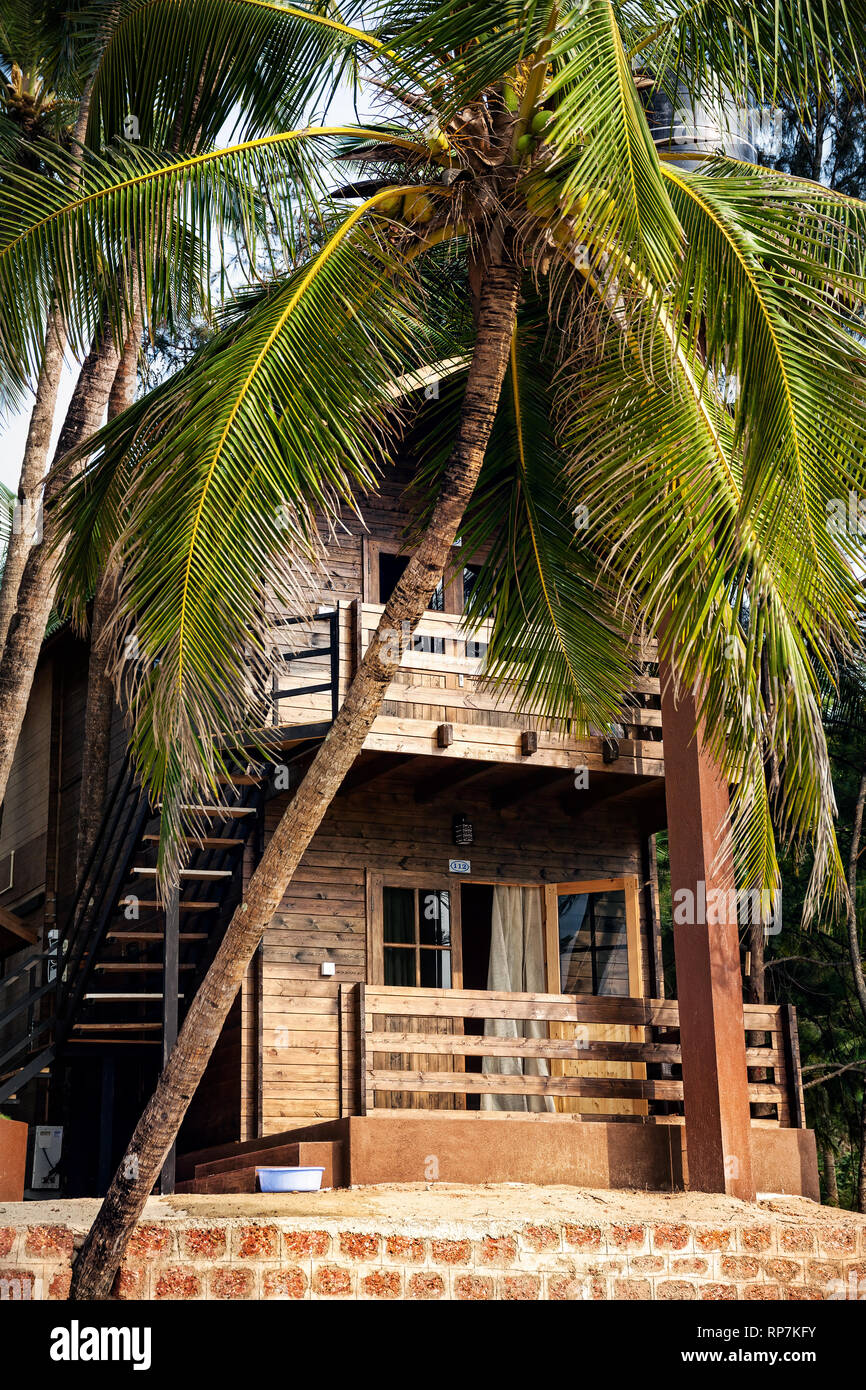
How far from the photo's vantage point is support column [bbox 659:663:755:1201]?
920 cm

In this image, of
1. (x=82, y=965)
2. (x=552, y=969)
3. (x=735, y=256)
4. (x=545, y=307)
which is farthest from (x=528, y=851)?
(x=735, y=256)

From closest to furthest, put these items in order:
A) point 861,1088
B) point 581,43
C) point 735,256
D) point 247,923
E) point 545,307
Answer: point 581,43
point 735,256
point 247,923
point 545,307
point 861,1088

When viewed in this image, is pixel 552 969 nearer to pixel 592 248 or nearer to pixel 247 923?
pixel 247 923

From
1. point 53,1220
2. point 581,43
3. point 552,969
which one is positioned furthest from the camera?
point 552,969

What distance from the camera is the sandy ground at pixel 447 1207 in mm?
7625

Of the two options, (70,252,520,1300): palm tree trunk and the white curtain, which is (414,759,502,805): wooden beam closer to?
the white curtain

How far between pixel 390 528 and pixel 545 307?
4.66 m

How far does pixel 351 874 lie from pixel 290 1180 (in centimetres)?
369

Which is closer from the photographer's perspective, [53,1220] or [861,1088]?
[53,1220]

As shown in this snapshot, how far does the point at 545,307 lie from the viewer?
349 inches

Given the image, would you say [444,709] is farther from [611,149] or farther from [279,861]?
Answer: [611,149]

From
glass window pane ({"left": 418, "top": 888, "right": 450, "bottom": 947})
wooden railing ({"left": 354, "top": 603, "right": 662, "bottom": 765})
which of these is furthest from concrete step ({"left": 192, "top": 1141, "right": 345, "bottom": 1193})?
wooden railing ({"left": 354, "top": 603, "right": 662, "bottom": 765})

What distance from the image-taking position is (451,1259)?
294 inches

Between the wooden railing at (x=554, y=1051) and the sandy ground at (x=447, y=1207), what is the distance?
90 centimetres
